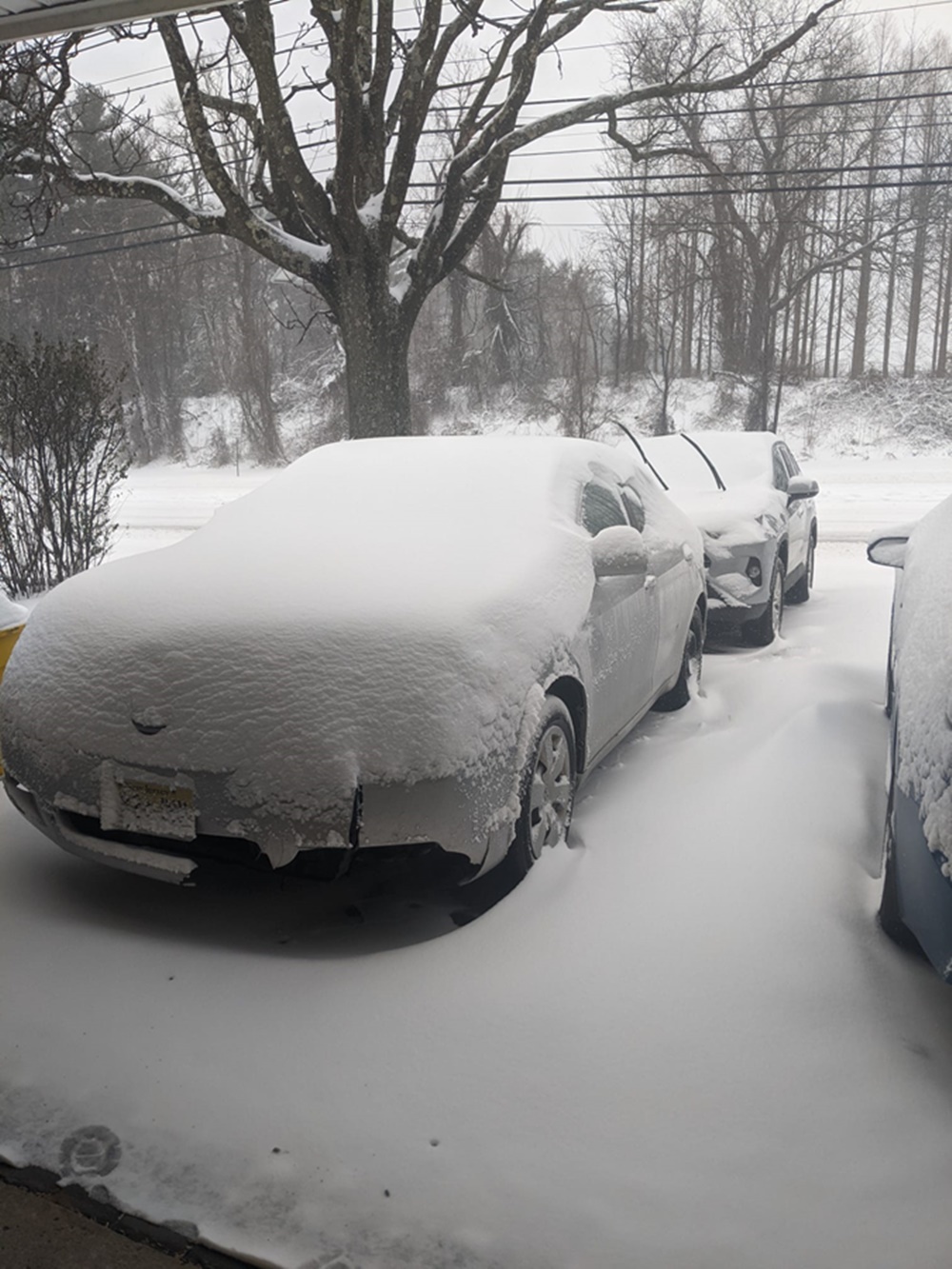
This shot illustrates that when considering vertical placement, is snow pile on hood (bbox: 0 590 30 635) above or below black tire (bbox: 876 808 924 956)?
above

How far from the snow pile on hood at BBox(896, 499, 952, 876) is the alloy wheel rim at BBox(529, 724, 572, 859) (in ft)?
3.64

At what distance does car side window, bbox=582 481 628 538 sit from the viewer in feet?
14.3

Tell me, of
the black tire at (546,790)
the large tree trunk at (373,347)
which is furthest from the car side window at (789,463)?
the black tire at (546,790)

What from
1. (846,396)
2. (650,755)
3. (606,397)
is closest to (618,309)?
(606,397)

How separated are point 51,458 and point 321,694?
658cm

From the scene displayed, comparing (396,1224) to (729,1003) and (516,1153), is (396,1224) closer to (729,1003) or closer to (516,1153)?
(516,1153)

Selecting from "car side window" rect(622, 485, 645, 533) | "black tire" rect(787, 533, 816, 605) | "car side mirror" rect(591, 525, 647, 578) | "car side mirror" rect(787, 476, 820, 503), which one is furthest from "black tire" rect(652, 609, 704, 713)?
"black tire" rect(787, 533, 816, 605)

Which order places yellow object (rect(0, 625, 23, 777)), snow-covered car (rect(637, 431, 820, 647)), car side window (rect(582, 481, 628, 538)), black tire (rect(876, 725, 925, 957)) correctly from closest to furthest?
black tire (rect(876, 725, 925, 957)), car side window (rect(582, 481, 628, 538)), yellow object (rect(0, 625, 23, 777)), snow-covered car (rect(637, 431, 820, 647))

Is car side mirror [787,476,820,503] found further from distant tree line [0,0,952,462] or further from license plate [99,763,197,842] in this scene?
distant tree line [0,0,952,462]

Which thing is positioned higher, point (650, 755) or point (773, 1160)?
point (773, 1160)

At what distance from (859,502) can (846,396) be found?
14.5 meters

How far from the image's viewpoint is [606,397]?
32.2m

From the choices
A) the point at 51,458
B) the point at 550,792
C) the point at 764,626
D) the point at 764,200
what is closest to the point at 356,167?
the point at 51,458

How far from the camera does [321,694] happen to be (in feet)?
9.24
